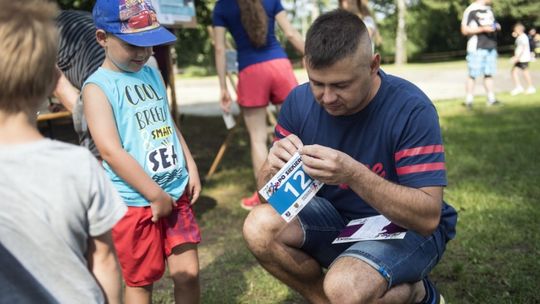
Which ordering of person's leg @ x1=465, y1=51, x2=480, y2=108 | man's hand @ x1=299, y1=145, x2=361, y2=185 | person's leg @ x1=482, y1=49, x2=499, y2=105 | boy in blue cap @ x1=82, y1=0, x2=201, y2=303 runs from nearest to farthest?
man's hand @ x1=299, y1=145, x2=361, y2=185, boy in blue cap @ x1=82, y1=0, x2=201, y2=303, person's leg @ x1=465, y1=51, x2=480, y2=108, person's leg @ x1=482, y1=49, x2=499, y2=105

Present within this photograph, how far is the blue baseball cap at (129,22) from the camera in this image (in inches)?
89.7

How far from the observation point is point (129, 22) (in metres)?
2.29

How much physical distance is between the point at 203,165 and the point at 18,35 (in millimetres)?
5123

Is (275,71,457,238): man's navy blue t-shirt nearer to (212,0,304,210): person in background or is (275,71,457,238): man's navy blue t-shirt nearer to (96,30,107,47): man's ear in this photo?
(96,30,107,47): man's ear

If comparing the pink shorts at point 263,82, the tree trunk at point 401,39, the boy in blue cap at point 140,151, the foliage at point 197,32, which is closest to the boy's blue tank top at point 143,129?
the boy in blue cap at point 140,151

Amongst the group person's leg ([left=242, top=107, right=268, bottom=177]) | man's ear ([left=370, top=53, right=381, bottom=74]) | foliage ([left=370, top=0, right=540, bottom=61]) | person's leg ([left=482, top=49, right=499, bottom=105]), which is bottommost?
foliage ([left=370, top=0, right=540, bottom=61])

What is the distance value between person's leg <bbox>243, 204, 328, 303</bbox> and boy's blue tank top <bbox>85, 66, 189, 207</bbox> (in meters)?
0.38

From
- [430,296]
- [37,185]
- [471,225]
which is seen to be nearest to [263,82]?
[471,225]

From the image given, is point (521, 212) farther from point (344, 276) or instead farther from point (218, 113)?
point (218, 113)

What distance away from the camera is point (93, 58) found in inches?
115

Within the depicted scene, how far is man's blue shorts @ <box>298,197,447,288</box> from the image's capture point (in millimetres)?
2160

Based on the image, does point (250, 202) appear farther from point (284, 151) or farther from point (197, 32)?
point (197, 32)

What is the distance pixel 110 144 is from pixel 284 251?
0.86 metres

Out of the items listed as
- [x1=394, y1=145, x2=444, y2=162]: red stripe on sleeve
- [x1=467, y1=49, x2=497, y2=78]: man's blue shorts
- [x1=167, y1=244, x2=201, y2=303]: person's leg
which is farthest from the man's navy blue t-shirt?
[x1=467, y1=49, x2=497, y2=78]: man's blue shorts
